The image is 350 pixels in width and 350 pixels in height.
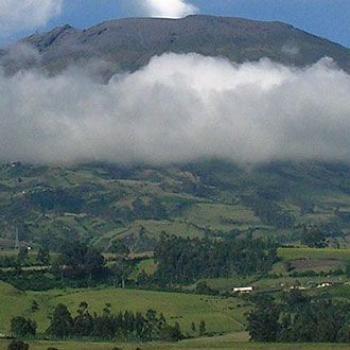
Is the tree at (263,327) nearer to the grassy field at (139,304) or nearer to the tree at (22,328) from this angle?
the grassy field at (139,304)

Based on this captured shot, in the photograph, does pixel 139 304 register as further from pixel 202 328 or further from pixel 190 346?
pixel 190 346

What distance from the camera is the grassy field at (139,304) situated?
155625 mm

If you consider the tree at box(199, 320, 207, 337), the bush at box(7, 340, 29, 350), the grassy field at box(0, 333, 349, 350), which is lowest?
the tree at box(199, 320, 207, 337)

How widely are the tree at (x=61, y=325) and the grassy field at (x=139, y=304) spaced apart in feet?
17.9

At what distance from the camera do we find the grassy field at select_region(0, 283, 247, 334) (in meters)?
156

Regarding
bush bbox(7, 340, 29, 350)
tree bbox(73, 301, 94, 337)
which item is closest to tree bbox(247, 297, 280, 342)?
tree bbox(73, 301, 94, 337)

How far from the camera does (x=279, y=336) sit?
436 feet

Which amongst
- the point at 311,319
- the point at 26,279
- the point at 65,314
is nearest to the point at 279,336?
the point at 311,319

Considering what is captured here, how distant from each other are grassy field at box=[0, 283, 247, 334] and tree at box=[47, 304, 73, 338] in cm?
544

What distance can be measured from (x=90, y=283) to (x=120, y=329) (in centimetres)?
5857

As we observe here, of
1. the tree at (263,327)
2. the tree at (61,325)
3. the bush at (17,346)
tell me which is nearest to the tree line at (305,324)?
the tree at (263,327)

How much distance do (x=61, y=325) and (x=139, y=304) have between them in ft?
93.4

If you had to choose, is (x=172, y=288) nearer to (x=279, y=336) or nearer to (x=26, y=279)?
(x=26, y=279)

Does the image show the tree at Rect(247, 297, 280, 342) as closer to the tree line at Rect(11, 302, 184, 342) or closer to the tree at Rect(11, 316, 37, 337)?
the tree line at Rect(11, 302, 184, 342)
